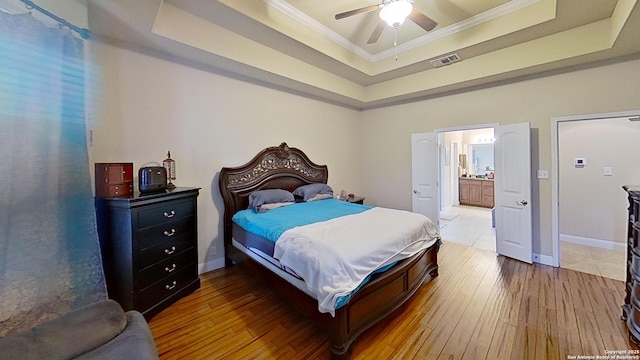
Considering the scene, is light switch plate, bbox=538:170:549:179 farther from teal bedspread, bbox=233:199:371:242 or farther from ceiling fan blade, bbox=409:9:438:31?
ceiling fan blade, bbox=409:9:438:31

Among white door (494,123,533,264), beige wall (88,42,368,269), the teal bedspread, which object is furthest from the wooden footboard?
white door (494,123,533,264)

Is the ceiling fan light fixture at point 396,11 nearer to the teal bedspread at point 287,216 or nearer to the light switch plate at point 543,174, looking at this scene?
the teal bedspread at point 287,216

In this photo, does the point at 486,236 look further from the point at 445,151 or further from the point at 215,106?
the point at 215,106

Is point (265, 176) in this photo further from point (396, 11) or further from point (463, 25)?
point (463, 25)

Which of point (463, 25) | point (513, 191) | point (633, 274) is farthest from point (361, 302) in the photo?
point (463, 25)

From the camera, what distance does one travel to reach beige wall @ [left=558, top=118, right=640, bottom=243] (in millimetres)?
3764

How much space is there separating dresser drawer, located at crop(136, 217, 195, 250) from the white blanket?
1.08 metres

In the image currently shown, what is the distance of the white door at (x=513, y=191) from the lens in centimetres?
350

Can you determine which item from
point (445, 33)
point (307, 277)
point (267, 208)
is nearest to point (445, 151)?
point (445, 33)

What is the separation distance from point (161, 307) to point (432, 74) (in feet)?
15.8

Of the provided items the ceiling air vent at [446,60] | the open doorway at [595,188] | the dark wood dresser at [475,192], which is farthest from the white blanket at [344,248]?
the dark wood dresser at [475,192]

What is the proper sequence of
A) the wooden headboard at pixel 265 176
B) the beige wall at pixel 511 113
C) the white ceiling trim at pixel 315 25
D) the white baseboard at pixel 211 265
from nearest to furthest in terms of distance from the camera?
the white ceiling trim at pixel 315 25
the beige wall at pixel 511 113
the white baseboard at pixel 211 265
the wooden headboard at pixel 265 176

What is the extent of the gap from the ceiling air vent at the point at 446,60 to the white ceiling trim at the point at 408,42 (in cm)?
28

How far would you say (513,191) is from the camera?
364 cm
